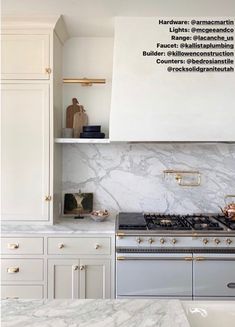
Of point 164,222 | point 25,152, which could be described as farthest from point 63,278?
point 25,152

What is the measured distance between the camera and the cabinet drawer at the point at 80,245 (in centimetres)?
223

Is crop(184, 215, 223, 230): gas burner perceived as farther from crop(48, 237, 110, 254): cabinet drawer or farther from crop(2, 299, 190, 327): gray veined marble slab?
crop(2, 299, 190, 327): gray veined marble slab

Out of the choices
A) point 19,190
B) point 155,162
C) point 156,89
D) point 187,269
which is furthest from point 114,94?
point 187,269

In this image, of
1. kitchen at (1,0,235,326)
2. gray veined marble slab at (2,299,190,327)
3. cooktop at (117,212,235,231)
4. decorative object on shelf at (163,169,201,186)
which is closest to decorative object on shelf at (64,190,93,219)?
kitchen at (1,0,235,326)

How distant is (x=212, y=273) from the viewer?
2.18 metres

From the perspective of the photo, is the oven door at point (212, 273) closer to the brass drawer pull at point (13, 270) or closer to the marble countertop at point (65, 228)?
the marble countertop at point (65, 228)

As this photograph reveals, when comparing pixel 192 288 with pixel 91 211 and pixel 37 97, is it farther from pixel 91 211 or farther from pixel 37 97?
pixel 37 97

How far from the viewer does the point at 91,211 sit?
2.77 m

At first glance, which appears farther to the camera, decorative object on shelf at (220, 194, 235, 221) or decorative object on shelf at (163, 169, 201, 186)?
decorative object on shelf at (163, 169, 201, 186)

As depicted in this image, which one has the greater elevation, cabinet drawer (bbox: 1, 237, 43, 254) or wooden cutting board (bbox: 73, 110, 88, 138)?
wooden cutting board (bbox: 73, 110, 88, 138)

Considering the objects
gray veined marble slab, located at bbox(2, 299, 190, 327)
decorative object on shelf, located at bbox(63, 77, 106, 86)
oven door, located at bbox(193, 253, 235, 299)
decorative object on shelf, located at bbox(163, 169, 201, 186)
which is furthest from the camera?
decorative object on shelf, located at bbox(163, 169, 201, 186)

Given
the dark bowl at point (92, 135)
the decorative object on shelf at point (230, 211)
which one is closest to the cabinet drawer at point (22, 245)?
the dark bowl at point (92, 135)

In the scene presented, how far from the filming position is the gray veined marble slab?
3.10ft

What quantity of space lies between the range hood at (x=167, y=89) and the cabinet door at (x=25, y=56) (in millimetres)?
566
